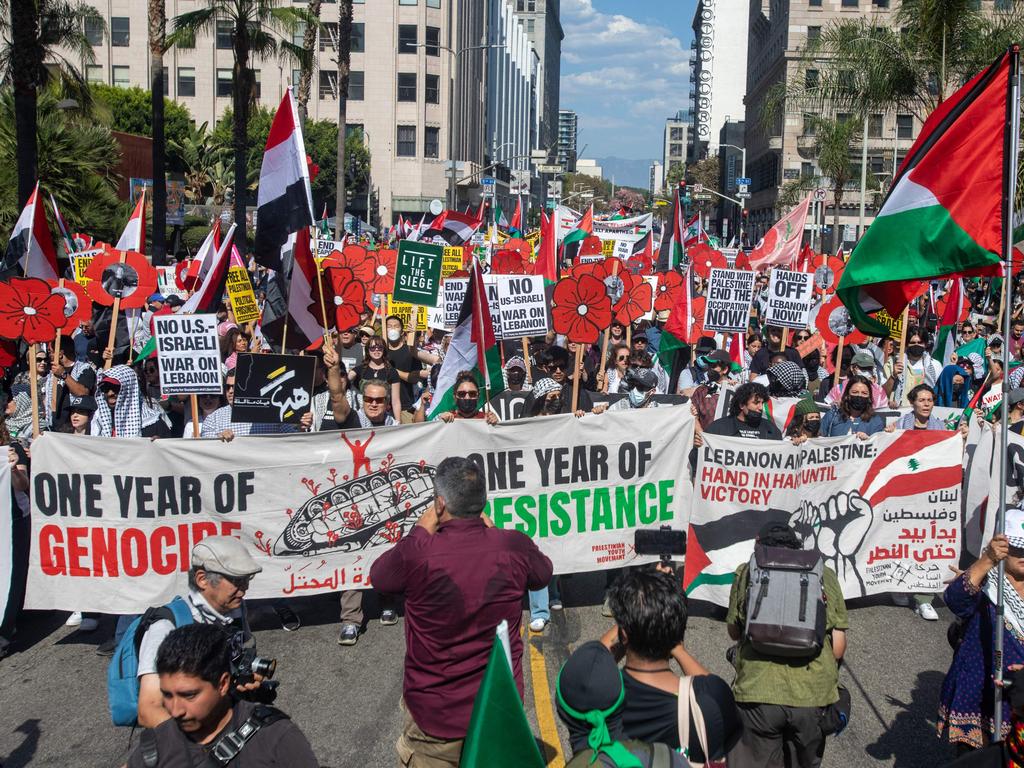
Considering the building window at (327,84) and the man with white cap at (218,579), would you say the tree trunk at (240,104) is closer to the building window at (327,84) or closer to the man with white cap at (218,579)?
the man with white cap at (218,579)

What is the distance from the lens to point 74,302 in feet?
35.4

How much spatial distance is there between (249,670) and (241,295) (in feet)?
31.7

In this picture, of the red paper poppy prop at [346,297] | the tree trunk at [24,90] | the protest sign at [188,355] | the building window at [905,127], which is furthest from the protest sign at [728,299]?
the building window at [905,127]

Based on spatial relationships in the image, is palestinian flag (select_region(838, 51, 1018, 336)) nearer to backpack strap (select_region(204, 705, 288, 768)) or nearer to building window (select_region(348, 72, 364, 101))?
backpack strap (select_region(204, 705, 288, 768))

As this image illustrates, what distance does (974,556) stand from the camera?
7297 millimetres

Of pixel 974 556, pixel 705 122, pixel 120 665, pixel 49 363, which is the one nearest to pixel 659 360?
pixel 974 556

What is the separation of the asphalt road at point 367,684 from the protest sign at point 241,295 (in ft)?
18.2

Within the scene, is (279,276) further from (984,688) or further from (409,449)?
(984,688)

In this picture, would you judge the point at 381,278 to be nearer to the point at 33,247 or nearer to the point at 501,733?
→ the point at 33,247

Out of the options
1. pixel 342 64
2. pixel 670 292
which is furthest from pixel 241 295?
pixel 342 64

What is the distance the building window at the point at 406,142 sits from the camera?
225ft

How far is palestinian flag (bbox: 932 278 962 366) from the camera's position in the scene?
14133mm

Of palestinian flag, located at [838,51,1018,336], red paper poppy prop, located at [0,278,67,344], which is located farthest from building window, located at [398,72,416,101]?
palestinian flag, located at [838,51,1018,336]

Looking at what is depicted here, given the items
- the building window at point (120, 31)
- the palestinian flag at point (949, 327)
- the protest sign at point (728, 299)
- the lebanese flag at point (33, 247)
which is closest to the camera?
the lebanese flag at point (33, 247)
